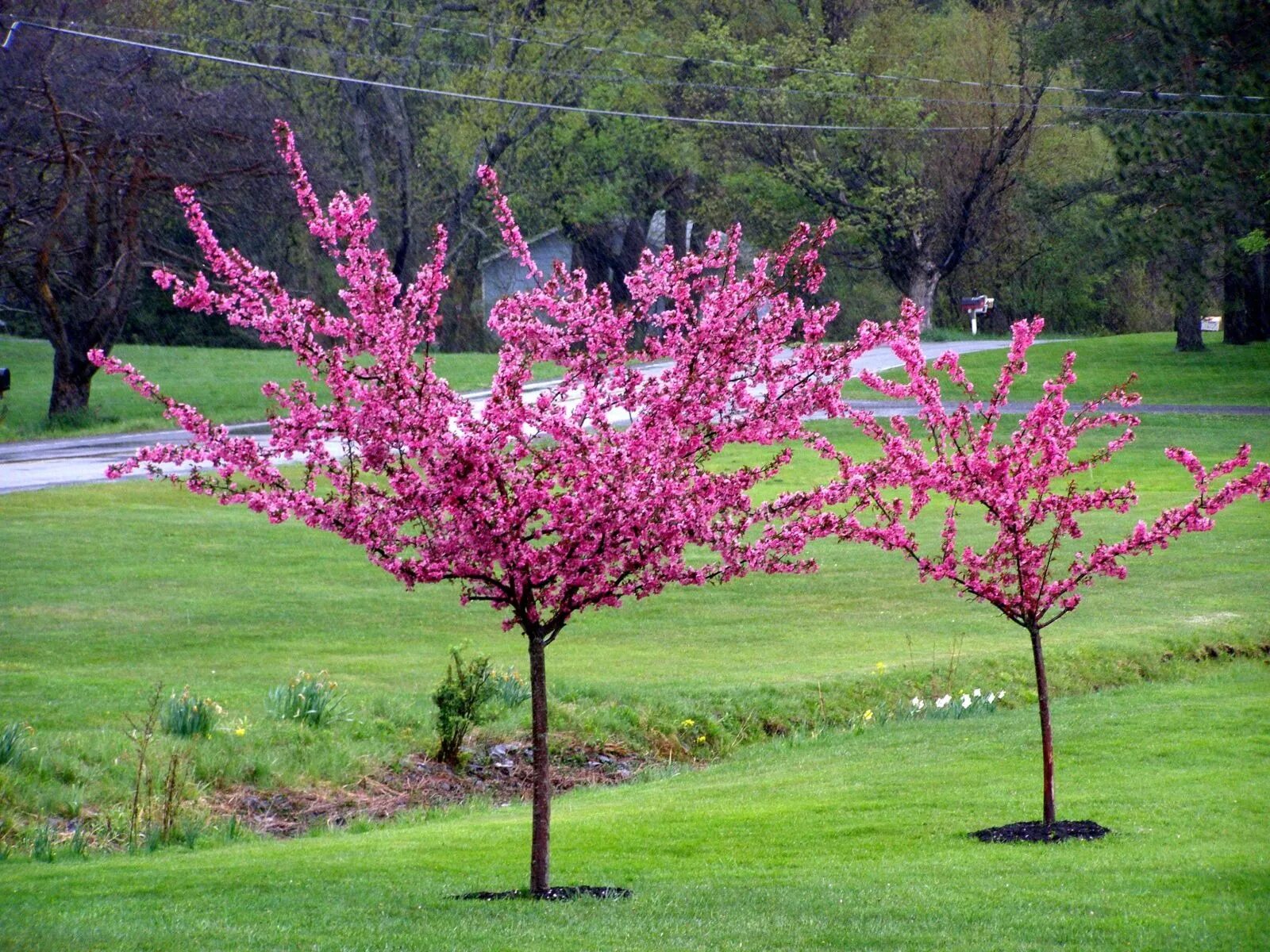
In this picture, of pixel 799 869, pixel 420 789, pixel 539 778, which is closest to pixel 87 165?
pixel 420 789

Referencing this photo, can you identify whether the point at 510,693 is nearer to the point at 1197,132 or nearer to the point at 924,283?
the point at 1197,132

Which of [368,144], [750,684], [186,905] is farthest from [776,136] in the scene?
[186,905]

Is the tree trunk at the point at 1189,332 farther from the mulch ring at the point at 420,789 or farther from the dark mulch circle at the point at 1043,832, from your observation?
the dark mulch circle at the point at 1043,832

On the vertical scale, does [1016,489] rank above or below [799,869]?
above

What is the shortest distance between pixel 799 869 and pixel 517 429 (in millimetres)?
3363

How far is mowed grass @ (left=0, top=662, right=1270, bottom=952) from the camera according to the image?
803cm

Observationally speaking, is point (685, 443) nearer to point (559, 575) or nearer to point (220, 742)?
point (559, 575)

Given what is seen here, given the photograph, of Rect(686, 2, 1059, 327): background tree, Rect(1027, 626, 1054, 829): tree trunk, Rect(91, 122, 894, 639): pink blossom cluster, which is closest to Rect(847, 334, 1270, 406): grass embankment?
Rect(686, 2, 1059, 327): background tree

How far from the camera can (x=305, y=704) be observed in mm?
14805

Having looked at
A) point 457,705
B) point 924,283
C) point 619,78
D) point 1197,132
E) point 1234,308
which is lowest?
point 457,705

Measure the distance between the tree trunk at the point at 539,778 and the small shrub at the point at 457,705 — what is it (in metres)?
5.72

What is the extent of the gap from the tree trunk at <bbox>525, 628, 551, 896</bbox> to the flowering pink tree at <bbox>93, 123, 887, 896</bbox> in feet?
0.05

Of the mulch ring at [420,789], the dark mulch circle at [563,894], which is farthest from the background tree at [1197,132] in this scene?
the dark mulch circle at [563,894]

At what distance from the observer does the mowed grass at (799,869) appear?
26.3 feet
